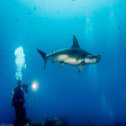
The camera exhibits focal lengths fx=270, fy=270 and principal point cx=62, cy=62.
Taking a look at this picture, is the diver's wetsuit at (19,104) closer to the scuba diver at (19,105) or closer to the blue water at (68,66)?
the scuba diver at (19,105)

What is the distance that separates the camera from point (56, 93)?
77562mm

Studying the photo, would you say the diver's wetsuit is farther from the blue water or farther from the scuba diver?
the blue water

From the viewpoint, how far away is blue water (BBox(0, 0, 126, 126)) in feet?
213

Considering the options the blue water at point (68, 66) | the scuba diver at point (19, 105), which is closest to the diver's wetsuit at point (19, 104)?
the scuba diver at point (19, 105)

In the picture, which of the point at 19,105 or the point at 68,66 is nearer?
the point at 19,105

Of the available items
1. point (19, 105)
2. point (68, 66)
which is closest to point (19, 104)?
point (19, 105)

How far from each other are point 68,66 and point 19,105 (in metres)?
65.0

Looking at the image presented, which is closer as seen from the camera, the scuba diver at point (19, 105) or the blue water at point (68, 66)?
the scuba diver at point (19, 105)

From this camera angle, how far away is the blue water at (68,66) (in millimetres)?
64812

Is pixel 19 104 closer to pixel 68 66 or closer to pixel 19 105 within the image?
pixel 19 105

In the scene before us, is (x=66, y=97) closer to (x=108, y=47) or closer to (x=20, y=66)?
(x=108, y=47)

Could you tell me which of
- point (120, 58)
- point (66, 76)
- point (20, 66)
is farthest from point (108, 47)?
point (20, 66)

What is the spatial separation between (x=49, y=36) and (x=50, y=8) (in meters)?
20.6

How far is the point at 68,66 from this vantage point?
7656cm
